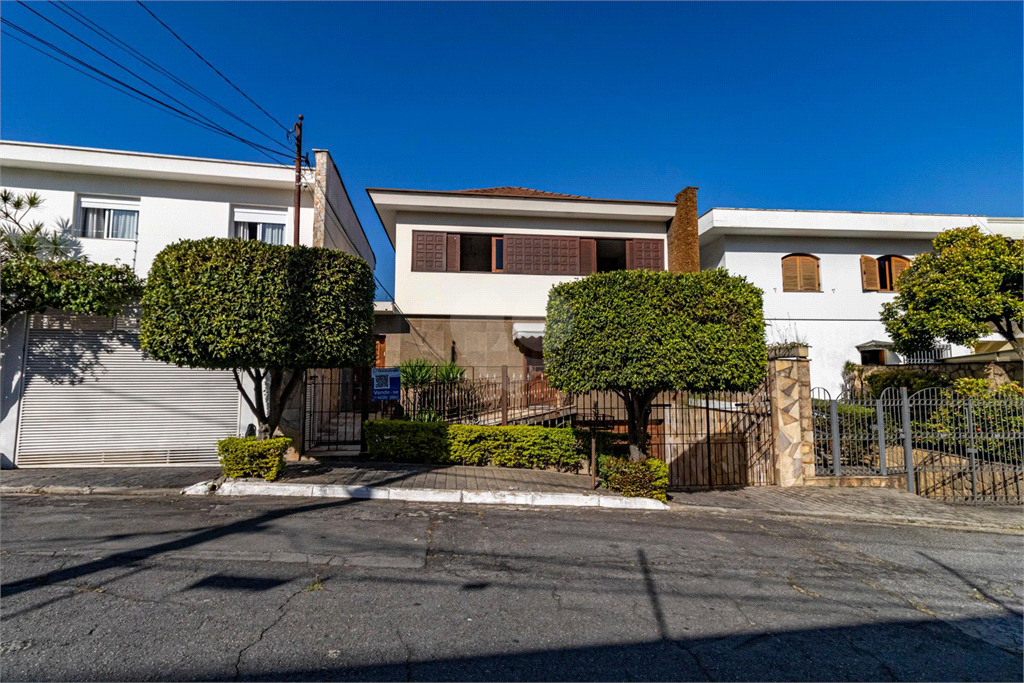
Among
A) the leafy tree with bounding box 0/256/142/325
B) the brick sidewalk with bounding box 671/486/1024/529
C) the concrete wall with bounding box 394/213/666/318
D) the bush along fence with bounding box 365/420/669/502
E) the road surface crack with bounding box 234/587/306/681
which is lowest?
the brick sidewalk with bounding box 671/486/1024/529

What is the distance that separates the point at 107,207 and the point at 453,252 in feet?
27.6

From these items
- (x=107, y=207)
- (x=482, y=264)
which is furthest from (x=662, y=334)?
(x=107, y=207)

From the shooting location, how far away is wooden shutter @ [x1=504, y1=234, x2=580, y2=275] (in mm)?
16172

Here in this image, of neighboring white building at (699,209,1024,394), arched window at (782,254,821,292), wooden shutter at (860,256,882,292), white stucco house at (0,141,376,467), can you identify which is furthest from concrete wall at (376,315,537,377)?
wooden shutter at (860,256,882,292)

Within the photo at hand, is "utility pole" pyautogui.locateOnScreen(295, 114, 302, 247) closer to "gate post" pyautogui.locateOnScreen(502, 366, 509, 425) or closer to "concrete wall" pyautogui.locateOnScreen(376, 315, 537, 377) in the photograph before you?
"concrete wall" pyautogui.locateOnScreen(376, 315, 537, 377)

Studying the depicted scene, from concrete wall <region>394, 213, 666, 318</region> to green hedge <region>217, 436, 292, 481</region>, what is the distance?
7660 millimetres

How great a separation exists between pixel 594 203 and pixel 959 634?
13.6 meters

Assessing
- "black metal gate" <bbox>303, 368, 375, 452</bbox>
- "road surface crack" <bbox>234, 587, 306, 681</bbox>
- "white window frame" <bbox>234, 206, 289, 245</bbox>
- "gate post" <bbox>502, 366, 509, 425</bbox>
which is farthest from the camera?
"white window frame" <bbox>234, 206, 289, 245</bbox>

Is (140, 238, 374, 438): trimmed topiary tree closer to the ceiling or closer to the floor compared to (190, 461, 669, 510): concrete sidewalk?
closer to the ceiling

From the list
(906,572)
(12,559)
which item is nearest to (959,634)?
(906,572)

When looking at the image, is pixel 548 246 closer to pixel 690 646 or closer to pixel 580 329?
pixel 580 329

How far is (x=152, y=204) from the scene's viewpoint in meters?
11.6

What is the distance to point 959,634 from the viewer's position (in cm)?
460

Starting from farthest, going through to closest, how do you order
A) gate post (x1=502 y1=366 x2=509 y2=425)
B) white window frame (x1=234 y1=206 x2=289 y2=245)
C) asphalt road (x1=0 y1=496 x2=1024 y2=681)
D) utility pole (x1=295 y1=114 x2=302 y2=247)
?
white window frame (x1=234 y1=206 x2=289 y2=245)
utility pole (x1=295 y1=114 x2=302 y2=247)
gate post (x1=502 y1=366 x2=509 y2=425)
asphalt road (x1=0 y1=496 x2=1024 y2=681)
